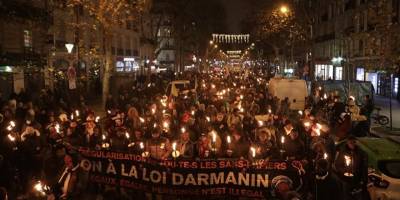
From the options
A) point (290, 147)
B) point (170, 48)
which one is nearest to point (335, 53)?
point (170, 48)

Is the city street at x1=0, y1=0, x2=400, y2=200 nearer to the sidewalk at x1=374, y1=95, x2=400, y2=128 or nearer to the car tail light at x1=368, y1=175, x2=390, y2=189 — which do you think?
the car tail light at x1=368, y1=175, x2=390, y2=189

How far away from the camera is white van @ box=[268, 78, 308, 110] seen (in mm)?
24578

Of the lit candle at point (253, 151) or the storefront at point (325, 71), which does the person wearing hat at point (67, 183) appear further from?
the storefront at point (325, 71)

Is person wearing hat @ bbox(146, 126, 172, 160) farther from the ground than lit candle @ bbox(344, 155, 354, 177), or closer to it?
farther from the ground

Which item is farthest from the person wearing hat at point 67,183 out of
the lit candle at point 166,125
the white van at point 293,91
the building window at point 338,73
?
the building window at point 338,73

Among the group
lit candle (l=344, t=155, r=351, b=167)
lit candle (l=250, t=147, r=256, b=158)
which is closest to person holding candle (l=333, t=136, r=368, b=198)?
lit candle (l=344, t=155, r=351, b=167)

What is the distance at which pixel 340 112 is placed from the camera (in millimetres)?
20203

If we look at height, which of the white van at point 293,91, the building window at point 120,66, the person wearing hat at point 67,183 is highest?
the building window at point 120,66

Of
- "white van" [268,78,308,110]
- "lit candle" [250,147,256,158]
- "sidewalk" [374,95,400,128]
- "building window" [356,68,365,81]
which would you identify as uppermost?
"building window" [356,68,365,81]

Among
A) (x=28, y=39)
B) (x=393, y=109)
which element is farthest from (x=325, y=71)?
(x=28, y=39)

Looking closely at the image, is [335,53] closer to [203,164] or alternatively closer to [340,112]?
[340,112]

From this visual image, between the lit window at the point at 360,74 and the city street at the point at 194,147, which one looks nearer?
the city street at the point at 194,147

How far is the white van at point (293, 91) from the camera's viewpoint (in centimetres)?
2458

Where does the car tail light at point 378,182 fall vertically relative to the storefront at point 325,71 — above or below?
below
